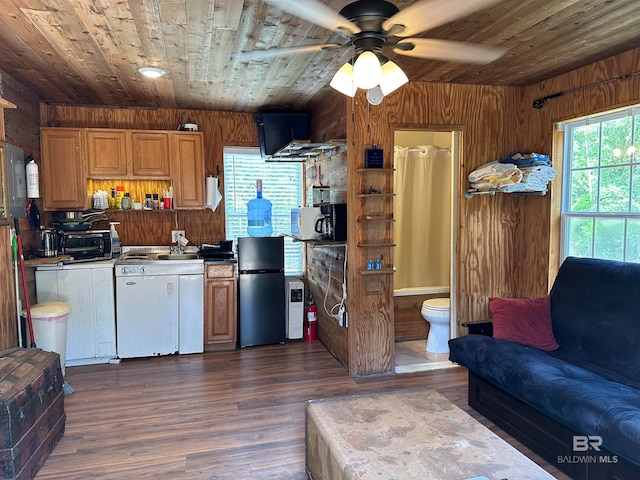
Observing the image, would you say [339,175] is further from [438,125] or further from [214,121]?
[214,121]

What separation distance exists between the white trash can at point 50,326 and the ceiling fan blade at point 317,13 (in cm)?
290

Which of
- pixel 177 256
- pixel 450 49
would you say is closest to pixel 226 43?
pixel 450 49

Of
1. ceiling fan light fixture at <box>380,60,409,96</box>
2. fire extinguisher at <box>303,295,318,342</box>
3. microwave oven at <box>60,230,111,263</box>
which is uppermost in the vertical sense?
ceiling fan light fixture at <box>380,60,409,96</box>

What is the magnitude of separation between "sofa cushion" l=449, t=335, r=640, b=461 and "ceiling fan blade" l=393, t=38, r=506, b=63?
1686 mm

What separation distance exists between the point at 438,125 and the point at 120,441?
10.7 feet

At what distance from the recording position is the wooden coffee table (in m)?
1.58

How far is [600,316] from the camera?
269 centimetres

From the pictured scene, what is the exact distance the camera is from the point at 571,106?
130 inches

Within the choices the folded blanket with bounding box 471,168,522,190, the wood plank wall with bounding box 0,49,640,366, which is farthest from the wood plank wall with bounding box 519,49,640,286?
the folded blanket with bounding box 471,168,522,190

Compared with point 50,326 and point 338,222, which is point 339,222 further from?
point 50,326

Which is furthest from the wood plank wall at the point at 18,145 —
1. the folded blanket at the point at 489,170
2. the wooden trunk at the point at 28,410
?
the folded blanket at the point at 489,170

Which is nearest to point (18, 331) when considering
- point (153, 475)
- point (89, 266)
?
point (89, 266)

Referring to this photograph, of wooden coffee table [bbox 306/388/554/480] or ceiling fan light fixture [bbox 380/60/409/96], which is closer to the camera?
wooden coffee table [bbox 306/388/554/480]

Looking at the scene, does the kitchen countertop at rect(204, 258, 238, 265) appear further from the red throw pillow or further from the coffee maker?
the red throw pillow
